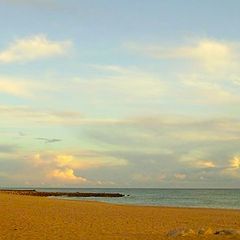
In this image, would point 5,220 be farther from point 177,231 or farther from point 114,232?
point 177,231

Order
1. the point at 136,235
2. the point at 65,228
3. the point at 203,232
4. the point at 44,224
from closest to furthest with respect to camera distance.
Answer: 1. the point at 203,232
2. the point at 136,235
3. the point at 65,228
4. the point at 44,224

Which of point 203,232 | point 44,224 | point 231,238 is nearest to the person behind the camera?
point 231,238

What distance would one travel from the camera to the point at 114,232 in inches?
808

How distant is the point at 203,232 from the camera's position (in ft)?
58.1

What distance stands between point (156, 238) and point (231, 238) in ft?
10.3

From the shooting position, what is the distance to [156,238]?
17.8 meters

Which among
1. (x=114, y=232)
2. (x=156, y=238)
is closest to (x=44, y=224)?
(x=114, y=232)

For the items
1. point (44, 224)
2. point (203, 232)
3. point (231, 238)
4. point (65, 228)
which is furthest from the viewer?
point (44, 224)

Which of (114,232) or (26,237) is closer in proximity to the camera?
(26,237)

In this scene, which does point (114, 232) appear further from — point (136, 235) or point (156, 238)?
point (156, 238)

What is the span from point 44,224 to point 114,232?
16.3 ft

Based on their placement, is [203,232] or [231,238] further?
[203,232]

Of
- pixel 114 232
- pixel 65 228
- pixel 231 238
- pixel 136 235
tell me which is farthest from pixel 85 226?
pixel 231 238

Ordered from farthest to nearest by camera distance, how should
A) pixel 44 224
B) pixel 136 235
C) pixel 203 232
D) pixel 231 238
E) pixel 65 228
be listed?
1. pixel 44 224
2. pixel 65 228
3. pixel 136 235
4. pixel 203 232
5. pixel 231 238
